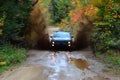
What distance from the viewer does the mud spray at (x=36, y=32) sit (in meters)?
33.2

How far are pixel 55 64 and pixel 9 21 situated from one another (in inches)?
252

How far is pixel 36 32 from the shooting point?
35.5 metres

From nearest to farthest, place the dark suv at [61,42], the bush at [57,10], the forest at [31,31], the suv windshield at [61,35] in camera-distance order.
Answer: the forest at [31,31], the dark suv at [61,42], the suv windshield at [61,35], the bush at [57,10]

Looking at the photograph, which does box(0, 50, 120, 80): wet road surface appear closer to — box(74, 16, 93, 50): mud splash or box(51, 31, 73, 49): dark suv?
box(51, 31, 73, 49): dark suv

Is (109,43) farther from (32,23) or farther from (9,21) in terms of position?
(32,23)

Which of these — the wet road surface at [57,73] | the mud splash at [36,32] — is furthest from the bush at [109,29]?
the mud splash at [36,32]

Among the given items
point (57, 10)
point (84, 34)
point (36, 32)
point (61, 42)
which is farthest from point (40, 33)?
point (57, 10)

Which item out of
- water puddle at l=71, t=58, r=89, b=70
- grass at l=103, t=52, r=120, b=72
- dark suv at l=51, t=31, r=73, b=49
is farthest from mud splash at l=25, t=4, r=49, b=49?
water puddle at l=71, t=58, r=89, b=70

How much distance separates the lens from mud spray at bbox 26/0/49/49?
3324 cm

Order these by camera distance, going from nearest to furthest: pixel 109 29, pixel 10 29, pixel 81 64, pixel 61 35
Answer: pixel 81 64 < pixel 10 29 < pixel 109 29 < pixel 61 35

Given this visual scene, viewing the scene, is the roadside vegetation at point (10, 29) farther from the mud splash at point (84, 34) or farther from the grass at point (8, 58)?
the mud splash at point (84, 34)

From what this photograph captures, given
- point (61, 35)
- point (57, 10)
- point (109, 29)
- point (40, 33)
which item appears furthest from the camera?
point (57, 10)

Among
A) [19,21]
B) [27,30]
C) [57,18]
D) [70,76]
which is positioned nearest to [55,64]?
[70,76]

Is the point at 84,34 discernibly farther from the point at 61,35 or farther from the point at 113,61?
the point at 113,61
